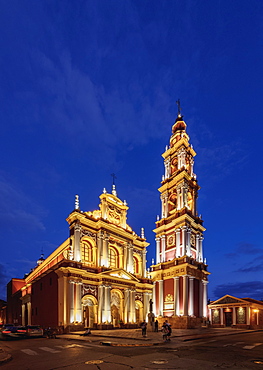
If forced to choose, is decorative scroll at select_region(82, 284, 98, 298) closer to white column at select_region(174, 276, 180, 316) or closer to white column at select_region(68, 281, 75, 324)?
white column at select_region(68, 281, 75, 324)

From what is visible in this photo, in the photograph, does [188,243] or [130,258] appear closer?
[130,258]

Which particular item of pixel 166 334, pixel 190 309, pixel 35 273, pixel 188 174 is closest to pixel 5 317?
pixel 35 273

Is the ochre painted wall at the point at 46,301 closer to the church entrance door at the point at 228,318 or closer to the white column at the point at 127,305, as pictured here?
the white column at the point at 127,305

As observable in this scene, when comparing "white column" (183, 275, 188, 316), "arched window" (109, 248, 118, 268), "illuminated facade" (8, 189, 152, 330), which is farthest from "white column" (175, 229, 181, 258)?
"arched window" (109, 248, 118, 268)

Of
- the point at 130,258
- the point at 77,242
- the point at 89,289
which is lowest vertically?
the point at 89,289

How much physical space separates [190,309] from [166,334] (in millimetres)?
18870

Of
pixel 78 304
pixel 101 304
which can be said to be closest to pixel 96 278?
pixel 101 304

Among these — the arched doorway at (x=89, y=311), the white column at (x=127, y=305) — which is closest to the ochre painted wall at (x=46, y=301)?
the arched doorway at (x=89, y=311)

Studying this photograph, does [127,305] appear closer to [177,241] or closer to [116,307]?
[116,307]

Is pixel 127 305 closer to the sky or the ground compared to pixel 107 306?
closer to the ground

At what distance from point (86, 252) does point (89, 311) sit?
626 centimetres

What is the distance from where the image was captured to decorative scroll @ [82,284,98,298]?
2902cm

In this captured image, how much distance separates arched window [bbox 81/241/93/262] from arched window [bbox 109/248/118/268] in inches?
139

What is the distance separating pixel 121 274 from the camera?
108 feet
